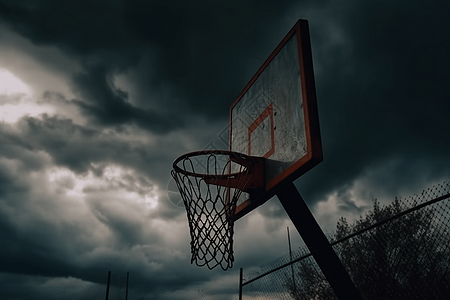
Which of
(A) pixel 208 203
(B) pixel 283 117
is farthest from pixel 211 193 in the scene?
(B) pixel 283 117

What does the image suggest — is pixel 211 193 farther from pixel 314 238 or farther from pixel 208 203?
pixel 314 238

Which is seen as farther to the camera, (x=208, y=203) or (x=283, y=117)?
(x=208, y=203)

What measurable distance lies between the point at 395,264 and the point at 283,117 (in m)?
5.56

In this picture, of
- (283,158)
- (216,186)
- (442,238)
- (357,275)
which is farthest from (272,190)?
(357,275)

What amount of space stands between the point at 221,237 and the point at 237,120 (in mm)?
1786

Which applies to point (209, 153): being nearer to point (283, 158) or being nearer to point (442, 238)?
point (283, 158)

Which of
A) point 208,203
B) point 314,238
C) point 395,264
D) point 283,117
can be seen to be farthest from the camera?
point 395,264

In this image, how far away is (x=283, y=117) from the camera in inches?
144

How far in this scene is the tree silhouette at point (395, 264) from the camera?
5.47 m

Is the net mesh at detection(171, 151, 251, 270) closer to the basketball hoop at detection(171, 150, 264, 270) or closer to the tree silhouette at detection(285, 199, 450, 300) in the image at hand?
the basketball hoop at detection(171, 150, 264, 270)

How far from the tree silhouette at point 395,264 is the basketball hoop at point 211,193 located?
6.51 feet

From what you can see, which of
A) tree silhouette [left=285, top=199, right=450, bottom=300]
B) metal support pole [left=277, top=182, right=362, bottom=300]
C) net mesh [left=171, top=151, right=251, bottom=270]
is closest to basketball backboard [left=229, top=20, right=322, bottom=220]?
metal support pole [left=277, top=182, right=362, bottom=300]

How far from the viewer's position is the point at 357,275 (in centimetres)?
945

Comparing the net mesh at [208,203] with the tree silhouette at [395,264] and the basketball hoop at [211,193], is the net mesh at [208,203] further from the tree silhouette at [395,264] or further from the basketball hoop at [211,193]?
the tree silhouette at [395,264]
